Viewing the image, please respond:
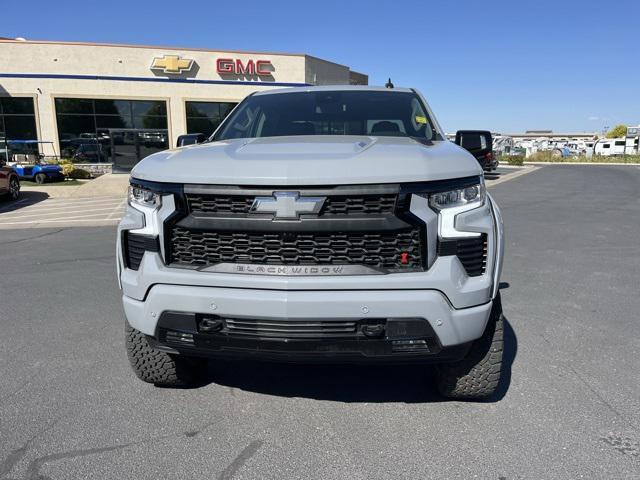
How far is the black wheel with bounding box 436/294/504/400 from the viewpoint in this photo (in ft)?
9.20

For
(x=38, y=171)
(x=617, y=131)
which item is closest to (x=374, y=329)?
(x=38, y=171)

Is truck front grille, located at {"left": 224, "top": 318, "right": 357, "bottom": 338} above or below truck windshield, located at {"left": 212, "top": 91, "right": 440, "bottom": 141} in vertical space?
below

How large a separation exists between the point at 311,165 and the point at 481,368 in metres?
1.52

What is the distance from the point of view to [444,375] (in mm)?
2914

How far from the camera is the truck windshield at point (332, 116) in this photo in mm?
3822

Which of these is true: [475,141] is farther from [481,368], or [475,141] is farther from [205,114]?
[205,114]

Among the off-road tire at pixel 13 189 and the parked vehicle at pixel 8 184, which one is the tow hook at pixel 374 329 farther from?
the off-road tire at pixel 13 189

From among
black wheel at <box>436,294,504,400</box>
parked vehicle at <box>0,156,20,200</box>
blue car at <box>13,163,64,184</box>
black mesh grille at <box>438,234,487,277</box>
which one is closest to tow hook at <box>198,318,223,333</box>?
black mesh grille at <box>438,234,487,277</box>

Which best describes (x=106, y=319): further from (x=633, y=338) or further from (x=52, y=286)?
(x=633, y=338)

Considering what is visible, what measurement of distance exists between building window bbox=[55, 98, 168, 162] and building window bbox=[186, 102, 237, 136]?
1.47 m

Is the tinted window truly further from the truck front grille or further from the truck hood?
the truck front grille

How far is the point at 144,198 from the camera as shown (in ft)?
8.68

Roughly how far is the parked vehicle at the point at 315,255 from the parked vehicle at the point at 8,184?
14595 mm

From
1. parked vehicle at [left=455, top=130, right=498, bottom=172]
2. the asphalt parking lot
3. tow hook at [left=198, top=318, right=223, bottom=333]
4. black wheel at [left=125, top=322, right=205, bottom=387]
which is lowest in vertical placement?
the asphalt parking lot
